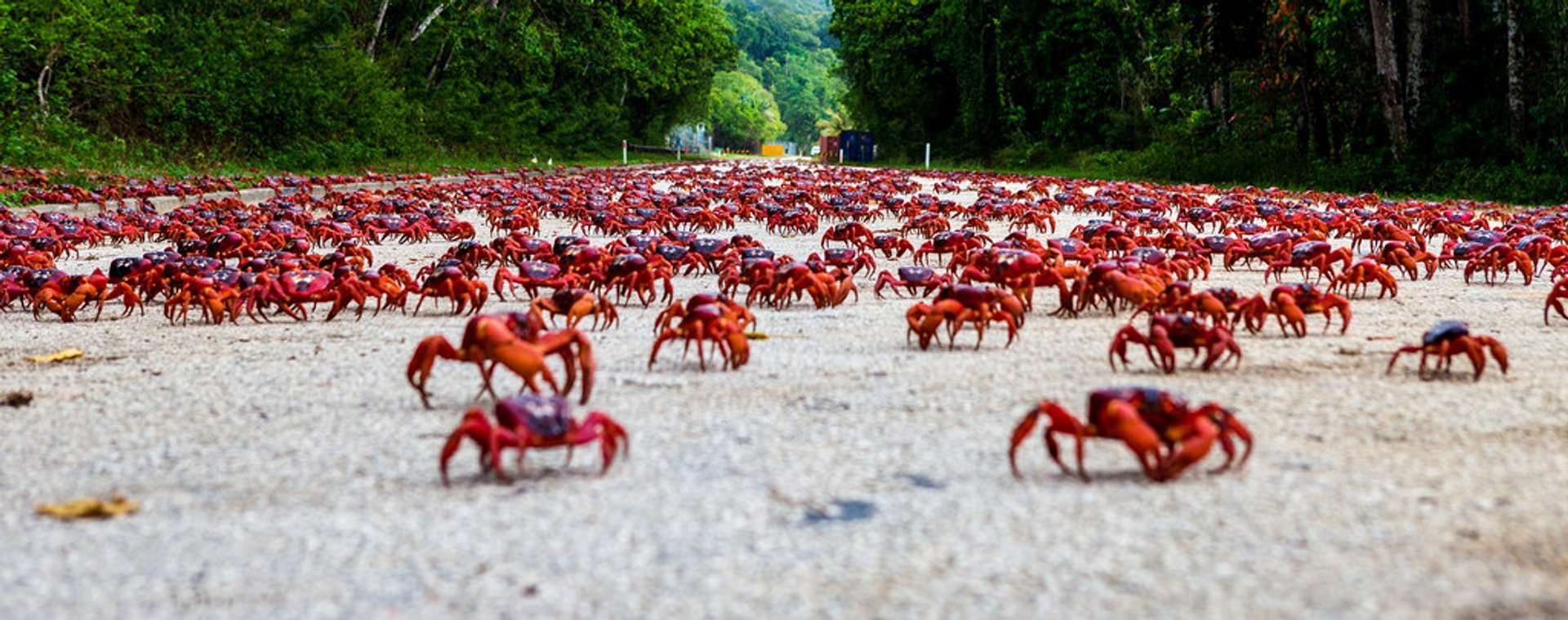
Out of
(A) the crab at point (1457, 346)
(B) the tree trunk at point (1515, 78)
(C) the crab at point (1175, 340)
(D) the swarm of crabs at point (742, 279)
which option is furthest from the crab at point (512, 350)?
(B) the tree trunk at point (1515, 78)

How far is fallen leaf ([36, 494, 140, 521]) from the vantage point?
2.73 m

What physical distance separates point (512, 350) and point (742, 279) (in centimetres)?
315

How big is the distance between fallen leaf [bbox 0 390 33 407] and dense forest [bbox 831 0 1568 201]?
63.2 feet

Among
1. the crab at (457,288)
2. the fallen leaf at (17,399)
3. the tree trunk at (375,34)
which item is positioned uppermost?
the tree trunk at (375,34)

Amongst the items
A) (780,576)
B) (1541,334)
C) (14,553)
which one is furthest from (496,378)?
(1541,334)

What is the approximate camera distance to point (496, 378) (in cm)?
435

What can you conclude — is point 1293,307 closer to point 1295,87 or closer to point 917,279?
point 917,279

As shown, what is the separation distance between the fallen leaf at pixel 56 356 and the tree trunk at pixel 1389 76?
807 inches

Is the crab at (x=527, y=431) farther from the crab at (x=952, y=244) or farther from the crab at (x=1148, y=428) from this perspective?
the crab at (x=952, y=244)

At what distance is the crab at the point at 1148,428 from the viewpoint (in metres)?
2.80

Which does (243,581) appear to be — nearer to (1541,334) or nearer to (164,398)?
(164,398)

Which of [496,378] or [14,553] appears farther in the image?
[496,378]

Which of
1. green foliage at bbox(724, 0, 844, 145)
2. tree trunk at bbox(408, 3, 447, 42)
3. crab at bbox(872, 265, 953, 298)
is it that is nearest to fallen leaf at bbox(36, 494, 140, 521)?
crab at bbox(872, 265, 953, 298)

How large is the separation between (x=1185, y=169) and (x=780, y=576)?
90.4 ft
